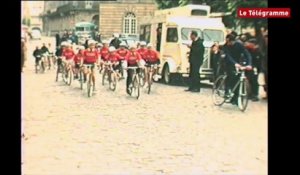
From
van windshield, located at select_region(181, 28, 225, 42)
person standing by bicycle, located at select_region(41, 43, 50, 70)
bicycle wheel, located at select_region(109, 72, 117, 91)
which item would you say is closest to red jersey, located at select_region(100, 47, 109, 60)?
bicycle wheel, located at select_region(109, 72, 117, 91)

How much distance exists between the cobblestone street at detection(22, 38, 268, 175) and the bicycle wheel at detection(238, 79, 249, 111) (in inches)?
1.4

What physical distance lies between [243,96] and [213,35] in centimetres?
47

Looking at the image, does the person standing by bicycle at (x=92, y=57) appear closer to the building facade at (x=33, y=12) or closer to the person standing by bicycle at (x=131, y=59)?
the person standing by bicycle at (x=131, y=59)

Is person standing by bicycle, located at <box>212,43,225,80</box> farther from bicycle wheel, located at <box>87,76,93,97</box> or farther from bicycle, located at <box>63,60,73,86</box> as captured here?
bicycle, located at <box>63,60,73,86</box>

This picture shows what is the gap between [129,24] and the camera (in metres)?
3.72

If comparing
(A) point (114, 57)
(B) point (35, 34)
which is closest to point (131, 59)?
(A) point (114, 57)

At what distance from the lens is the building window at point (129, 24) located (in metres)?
→ 3.72

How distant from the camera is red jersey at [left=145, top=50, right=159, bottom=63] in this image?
3.79 metres

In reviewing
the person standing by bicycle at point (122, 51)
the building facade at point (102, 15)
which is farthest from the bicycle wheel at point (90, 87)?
the building facade at point (102, 15)

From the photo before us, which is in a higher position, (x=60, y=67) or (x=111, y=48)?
(x=111, y=48)

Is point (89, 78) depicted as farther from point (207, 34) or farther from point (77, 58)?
point (207, 34)

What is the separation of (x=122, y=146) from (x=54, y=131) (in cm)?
45

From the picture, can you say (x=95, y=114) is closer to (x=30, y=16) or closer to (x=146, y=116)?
(x=146, y=116)

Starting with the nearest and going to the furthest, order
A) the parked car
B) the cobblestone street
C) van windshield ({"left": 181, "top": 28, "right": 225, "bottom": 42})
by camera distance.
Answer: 1. the cobblestone street
2. the parked car
3. van windshield ({"left": 181, "top": 28, "right": 225, "bottom": 42})
